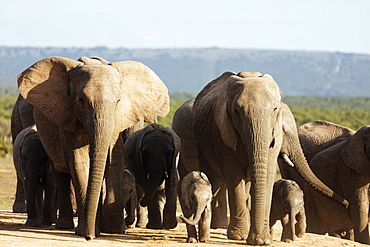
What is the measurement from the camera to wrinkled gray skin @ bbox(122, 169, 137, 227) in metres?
11.5

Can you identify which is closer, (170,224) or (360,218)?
(170,224)

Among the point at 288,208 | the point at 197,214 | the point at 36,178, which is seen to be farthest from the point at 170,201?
the point at 36,178

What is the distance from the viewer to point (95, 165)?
9.61 meters

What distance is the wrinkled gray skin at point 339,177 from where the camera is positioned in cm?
1291

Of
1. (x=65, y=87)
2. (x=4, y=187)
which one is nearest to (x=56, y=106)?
(x=65, y=87)

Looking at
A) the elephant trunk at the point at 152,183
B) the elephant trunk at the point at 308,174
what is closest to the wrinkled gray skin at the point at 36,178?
the elephant trunk at the point at 152,183

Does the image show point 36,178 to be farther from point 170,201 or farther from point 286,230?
point 286,230

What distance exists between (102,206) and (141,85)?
1817 millimetres

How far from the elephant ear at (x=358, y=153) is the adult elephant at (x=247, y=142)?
0.79 m

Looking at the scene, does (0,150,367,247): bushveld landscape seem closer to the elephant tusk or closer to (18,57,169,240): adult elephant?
(18,57,169,240): adult elephant

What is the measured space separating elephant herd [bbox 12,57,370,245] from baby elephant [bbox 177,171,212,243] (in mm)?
15

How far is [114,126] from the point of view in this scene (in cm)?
1047

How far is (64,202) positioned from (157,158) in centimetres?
150

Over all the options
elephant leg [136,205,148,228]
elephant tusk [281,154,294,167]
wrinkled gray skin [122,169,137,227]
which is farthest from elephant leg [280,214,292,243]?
elephant leg [136,205,148,228]
